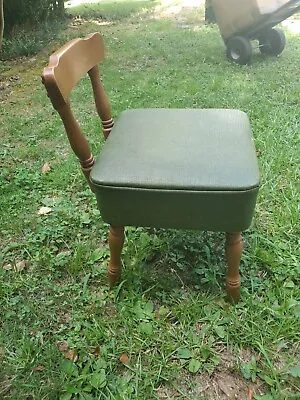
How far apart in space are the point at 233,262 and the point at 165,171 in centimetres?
40

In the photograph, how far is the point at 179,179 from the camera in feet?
4.11

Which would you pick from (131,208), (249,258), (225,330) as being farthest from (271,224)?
(131,208)

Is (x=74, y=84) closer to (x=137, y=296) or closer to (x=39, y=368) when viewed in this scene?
(x=137, y=296)

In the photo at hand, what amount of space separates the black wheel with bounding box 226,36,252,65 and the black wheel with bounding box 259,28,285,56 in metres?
0.24

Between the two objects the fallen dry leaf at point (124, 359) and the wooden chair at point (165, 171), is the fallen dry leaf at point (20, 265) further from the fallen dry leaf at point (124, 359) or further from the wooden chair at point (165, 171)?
the fallen dry leaf at point (124, 359)

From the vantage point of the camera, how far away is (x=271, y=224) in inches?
72.7

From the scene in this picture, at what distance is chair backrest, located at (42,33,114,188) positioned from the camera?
1.14 m

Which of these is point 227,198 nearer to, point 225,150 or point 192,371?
point 225,150

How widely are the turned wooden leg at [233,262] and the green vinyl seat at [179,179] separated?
0.06 metres

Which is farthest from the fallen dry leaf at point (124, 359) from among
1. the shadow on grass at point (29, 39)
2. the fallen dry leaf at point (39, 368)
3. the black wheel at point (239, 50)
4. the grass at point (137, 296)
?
the shadow on grass at point (29, 39)

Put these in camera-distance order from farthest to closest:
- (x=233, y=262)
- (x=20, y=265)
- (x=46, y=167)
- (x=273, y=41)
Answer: (x=273, y=41) < (x=46, y=167) < (x=20, y=265) < (x=233, y=262)

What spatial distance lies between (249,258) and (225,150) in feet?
1.69

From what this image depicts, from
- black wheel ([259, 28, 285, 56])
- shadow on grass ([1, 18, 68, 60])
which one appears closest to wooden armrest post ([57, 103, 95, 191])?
black wheel ([259, 28, 285, 56])

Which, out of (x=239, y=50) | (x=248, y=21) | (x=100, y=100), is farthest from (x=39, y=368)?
(x=248, y=21)
